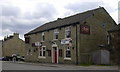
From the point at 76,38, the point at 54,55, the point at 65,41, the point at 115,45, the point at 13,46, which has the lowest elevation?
the point at 54,55

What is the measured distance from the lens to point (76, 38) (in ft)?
98.3

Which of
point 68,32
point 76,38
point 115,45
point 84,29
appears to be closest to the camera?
point 115,45

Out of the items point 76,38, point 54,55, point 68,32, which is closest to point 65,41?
point 68,32

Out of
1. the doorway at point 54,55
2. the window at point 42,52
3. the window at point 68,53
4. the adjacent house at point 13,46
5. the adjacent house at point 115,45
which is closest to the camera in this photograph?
the adjacent house at point 115,45

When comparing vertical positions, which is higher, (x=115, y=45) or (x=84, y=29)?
(x=84, y=29)

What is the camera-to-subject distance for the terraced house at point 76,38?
30.0 meters

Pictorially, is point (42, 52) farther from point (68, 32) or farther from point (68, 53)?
point (68, 32)

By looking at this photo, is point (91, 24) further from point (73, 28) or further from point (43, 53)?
point (43, 53)

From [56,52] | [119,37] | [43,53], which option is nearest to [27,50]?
[43,53]

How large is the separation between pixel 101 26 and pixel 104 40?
2.27 m

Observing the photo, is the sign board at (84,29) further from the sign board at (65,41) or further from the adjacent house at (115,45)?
the adjacent house at (115,45)

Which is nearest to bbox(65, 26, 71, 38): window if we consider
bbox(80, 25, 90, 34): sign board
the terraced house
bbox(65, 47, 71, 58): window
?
the terraced house

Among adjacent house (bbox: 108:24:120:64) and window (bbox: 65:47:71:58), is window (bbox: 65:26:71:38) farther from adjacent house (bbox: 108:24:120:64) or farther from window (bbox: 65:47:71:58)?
adjacent house (bbox: 108:24:120:64)

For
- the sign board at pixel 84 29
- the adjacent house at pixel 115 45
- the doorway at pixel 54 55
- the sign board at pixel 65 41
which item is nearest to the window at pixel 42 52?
the doorway at pixel 54 55
